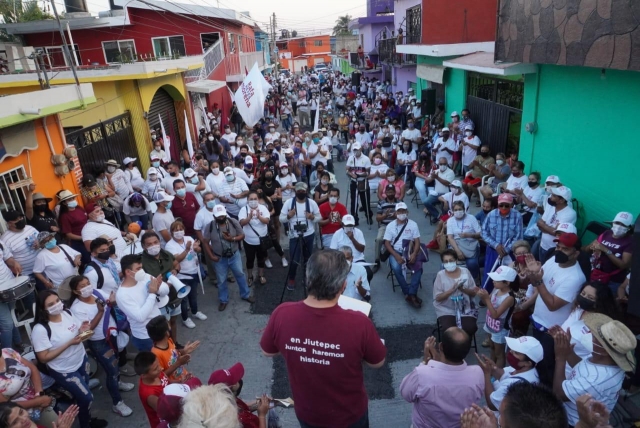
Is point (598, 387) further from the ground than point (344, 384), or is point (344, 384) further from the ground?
point (344, 384)

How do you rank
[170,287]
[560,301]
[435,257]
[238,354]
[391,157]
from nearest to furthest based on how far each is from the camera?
[560,301], [170,287], [238,354], [435,257], [391,157]

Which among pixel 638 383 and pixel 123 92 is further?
pixel 123 92

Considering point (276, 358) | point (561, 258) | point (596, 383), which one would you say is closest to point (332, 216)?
point (276, 358)

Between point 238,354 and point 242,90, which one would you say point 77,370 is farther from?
point 242,90

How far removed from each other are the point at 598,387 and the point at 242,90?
11000 millimetres

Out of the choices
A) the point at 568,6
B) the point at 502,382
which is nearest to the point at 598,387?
the point at 502,382

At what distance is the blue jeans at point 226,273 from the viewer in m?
6.54

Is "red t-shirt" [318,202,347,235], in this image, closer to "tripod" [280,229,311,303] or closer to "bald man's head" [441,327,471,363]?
"tripod" [280,229,311,303]

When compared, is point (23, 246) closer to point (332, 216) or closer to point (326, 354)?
point (332, 216)

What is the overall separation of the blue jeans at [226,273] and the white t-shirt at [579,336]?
4371mm

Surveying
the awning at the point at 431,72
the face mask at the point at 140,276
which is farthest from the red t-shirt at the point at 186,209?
the awning at the point at 431,72

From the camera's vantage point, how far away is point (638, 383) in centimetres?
435

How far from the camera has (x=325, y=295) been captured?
7.39 feet

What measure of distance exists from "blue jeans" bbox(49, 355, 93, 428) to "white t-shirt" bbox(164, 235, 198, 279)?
1.84 m
